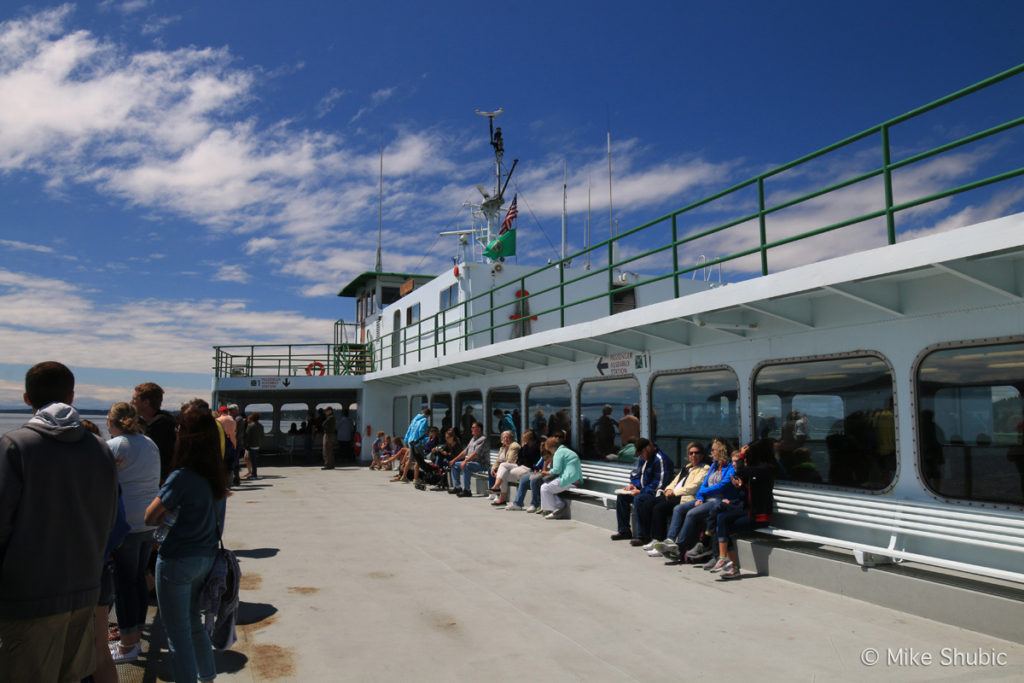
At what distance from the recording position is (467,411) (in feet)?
57.8

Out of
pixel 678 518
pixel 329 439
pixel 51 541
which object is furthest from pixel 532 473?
pixel 329 439

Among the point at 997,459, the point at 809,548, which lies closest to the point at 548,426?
the point at 809,548

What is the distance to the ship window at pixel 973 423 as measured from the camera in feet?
18.7

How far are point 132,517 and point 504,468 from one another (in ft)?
26.8

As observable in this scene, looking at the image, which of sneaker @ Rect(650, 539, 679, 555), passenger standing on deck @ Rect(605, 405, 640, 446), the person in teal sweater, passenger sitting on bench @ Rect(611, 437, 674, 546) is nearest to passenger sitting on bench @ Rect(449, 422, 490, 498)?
the person in teal sweater

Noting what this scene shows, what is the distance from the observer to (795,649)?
4879 mm

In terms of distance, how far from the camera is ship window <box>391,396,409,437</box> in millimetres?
22312

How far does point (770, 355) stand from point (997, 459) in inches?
107

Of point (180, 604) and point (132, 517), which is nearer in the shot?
point (180, 604)

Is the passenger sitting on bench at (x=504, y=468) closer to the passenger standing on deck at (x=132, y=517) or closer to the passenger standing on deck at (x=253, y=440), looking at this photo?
the passenger standing on deck at (x=132, y=517)

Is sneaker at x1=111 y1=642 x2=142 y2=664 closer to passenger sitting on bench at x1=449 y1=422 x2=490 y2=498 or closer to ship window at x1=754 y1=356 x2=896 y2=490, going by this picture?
ship window at x1=754 y1=356 x2=896 y2=490

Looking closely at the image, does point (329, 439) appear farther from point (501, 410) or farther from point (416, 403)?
point (501, 410)

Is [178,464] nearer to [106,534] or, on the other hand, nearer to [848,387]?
[106,534]

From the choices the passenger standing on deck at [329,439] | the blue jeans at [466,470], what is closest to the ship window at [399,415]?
the passenger standing on deck at [329,439]
